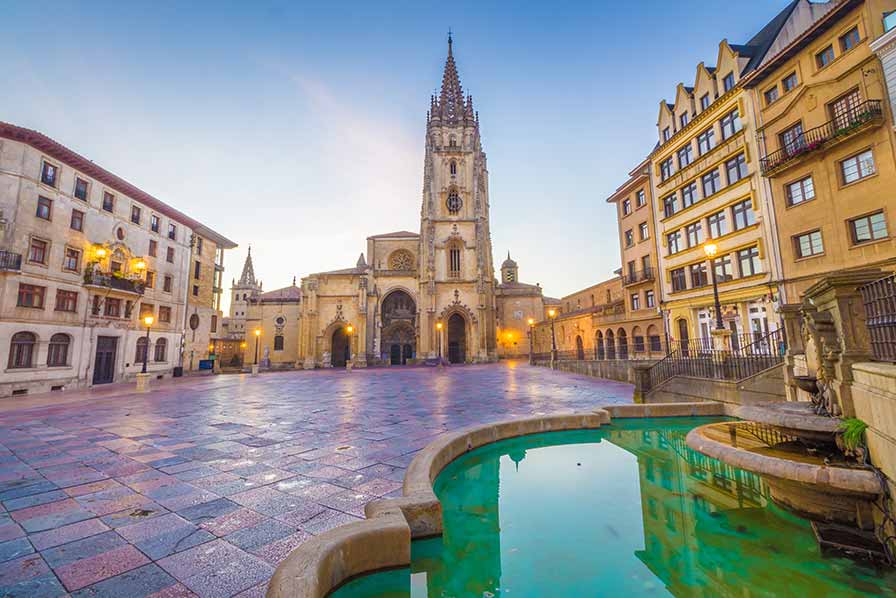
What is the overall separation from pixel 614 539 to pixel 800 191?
1991 centimetres

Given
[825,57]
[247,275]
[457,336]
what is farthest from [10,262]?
[247,275]

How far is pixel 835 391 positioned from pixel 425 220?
3633cm

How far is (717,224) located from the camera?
20.1 meters

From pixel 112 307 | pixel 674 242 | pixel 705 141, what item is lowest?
pixel 112 307

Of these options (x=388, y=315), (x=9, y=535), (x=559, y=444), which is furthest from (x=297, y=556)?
(x=388, y=315)

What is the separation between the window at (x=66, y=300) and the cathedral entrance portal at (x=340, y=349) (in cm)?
2141

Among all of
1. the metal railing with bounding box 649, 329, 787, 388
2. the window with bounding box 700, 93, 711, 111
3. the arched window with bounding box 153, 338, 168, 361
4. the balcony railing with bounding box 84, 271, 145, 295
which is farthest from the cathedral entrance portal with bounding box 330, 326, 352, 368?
the window with bounding box 700, 93, 711, 111

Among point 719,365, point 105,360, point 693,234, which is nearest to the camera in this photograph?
point 719,365

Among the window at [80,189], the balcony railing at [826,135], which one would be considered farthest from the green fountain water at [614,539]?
the window at [80,189]

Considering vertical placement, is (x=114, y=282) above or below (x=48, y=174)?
below

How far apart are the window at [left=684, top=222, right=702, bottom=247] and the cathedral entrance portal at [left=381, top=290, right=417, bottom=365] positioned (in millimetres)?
25786

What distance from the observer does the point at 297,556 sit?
2500mm

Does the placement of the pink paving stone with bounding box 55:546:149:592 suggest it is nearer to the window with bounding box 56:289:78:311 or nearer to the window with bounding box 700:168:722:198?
the window with bounding box 56:289:78:311

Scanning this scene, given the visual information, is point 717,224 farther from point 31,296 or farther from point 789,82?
point 31,296
